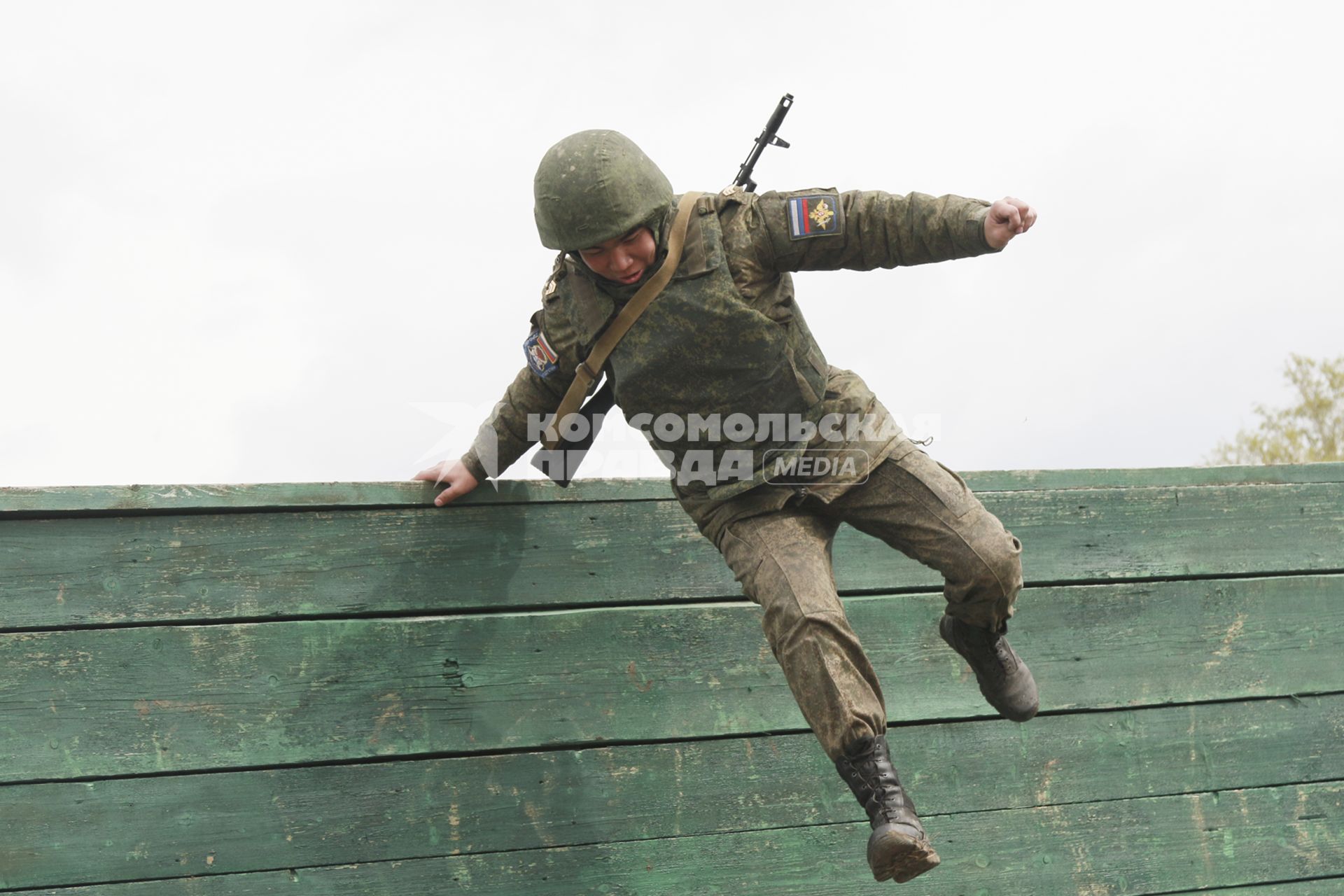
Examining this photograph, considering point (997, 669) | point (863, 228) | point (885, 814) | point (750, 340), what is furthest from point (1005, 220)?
point (885, 814)

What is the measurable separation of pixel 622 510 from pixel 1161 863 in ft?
5.72

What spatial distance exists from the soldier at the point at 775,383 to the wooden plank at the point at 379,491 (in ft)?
1.45

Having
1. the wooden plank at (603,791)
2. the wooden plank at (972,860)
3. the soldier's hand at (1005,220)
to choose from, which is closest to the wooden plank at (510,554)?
the wooden plank at (603,791)

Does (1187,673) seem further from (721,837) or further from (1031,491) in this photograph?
(721,837)

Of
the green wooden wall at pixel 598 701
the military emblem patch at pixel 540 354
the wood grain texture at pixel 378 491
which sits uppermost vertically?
the military emblem patch at pixel 540 354

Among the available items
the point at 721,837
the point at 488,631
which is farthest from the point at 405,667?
the point at 721,837

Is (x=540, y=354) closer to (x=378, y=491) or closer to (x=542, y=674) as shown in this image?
(x=378, y=491)

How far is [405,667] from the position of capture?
3006mm

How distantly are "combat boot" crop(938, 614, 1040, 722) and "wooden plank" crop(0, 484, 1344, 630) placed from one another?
43cm

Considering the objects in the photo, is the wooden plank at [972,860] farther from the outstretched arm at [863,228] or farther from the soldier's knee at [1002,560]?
the outstretched arm at [863,228]

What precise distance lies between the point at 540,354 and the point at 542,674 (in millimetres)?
801

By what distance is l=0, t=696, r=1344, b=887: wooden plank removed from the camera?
2.82m

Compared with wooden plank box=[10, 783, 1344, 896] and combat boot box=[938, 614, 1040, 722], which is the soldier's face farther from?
wooden plank box=[10, 783, 1344, 896]

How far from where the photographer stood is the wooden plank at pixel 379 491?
288cm
